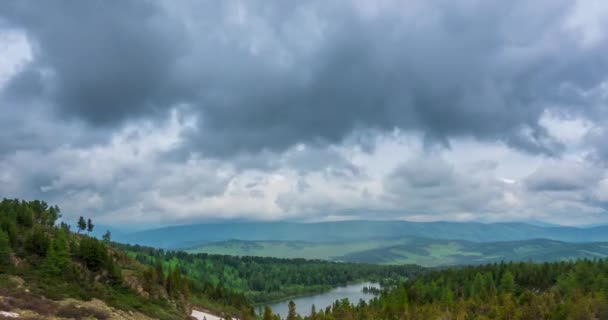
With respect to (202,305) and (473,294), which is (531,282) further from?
(202,305)

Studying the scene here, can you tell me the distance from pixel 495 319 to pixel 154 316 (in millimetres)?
79497

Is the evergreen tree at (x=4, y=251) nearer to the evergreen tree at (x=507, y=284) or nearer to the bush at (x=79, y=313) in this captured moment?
the bush at (x=79, y=313)

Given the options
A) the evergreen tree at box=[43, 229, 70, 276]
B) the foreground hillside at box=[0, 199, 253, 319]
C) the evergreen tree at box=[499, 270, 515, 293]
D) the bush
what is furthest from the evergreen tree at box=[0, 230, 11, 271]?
the evergreen tree at box=[499, 270, 515, 293]

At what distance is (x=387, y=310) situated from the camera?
131 metres

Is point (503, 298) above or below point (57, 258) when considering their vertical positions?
below

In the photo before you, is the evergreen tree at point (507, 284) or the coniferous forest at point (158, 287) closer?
the coniferous forest at point (158, 287)

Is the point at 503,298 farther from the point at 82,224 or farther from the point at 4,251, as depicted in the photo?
the point at 82,224

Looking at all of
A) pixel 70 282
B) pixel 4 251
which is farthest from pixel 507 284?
pixel 4 251

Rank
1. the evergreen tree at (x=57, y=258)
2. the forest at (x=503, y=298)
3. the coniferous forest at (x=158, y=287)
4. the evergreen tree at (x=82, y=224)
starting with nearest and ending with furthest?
the coniferous forest at (x=158, y=287), the evergreen tree at (x=57, y=258), the forest at (x=503, y=298), the evergreen tree at (x=82, y=224)

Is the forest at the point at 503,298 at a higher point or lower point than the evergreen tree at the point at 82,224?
lower

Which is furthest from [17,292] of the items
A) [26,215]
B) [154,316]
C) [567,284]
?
[567,284]

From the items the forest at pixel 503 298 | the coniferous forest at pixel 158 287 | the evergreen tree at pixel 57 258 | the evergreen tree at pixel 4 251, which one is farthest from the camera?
the forest at pixel 503 298

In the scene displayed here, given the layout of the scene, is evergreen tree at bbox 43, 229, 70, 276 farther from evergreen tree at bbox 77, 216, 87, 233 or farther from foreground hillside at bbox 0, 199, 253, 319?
evergreen tree at bbox 77, 216, 87, 233

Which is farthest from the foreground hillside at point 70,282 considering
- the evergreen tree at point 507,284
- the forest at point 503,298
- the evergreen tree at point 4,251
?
the evergreen tree at point 507,284
